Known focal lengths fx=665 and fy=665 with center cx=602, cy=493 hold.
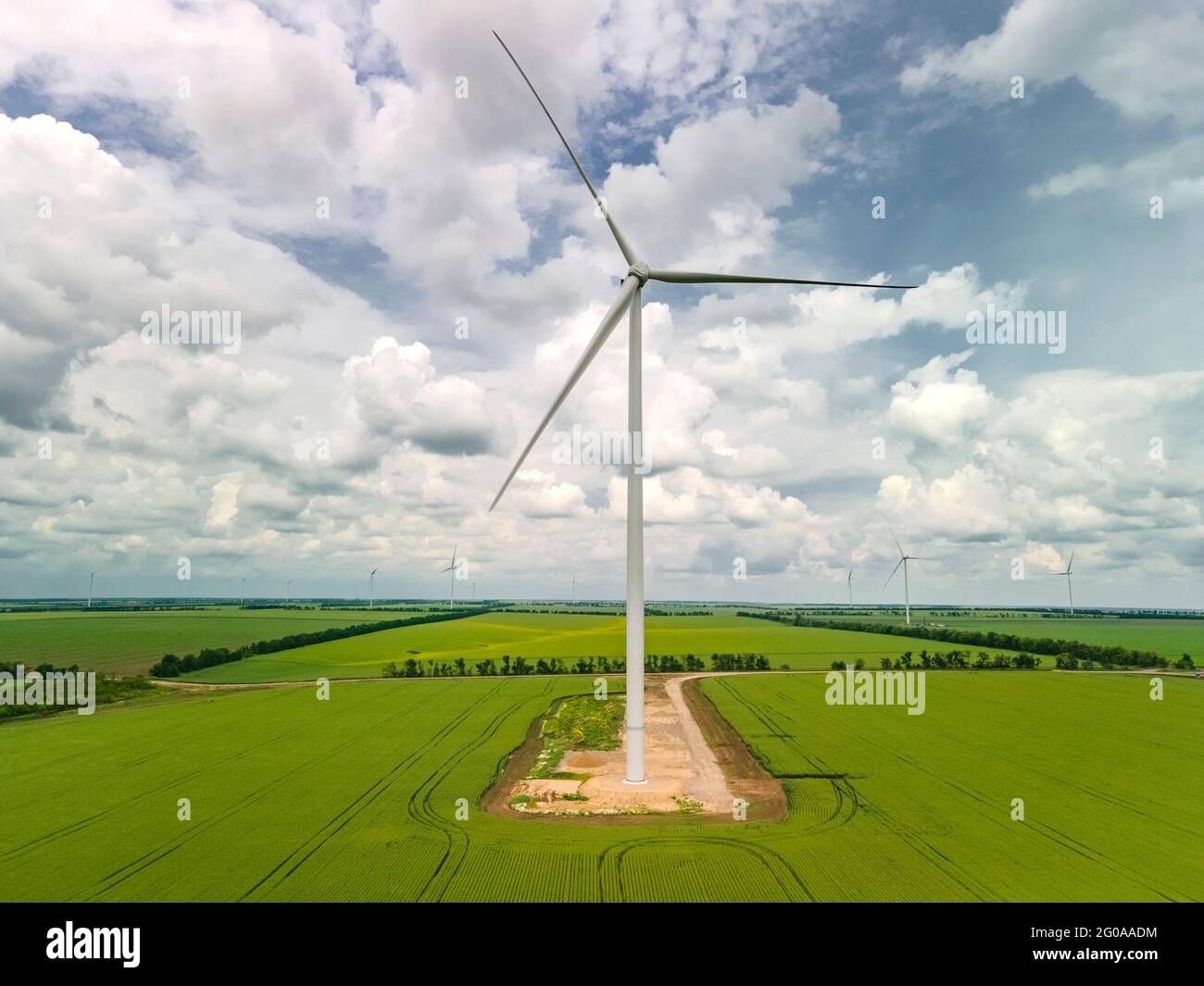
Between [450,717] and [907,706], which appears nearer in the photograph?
[450,717]

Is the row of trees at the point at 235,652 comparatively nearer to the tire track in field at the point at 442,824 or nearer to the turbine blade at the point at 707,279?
the tire track in field at the point at 442,824

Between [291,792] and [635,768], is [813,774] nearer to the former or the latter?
[635,768]

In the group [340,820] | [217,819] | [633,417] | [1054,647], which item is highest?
[633,417]

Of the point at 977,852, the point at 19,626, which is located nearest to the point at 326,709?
the point at 977,852

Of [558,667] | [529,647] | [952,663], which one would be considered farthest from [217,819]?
[952,663]

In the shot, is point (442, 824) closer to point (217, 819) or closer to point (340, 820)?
point (340, 820)

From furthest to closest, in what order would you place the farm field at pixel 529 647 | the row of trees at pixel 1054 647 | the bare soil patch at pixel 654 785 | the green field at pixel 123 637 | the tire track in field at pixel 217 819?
the row of trees at pixel 1054 647, the green field at pixel 123 637, the farm field at pixel 529 647, the bare soil patch at pixel 654 785, the tire track in field at pixel 217 819

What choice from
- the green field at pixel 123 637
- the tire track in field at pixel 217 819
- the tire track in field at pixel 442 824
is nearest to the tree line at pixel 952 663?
the tire track in field at pixel 442 824
